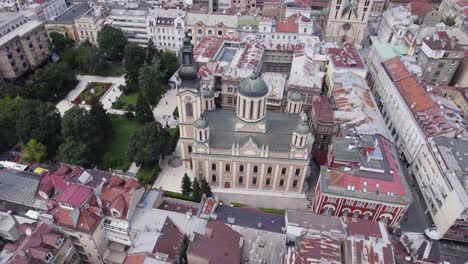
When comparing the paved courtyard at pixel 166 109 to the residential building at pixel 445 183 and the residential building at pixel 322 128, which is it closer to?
the residential building at pixel 322 128

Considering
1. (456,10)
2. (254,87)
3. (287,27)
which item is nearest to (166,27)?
(287,27)

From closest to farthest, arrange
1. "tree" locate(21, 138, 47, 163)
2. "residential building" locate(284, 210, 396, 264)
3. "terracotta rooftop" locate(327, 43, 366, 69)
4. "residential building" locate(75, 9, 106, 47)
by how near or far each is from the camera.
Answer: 1. "residential building" locate(284, 210, 396, 264)
2. "tree" locate(21, 138, 47, 163)
3. "terracotta rooftop" locate(327, 43, 366, 69)
4. "residential building" locate(75, 9, 106, 47)

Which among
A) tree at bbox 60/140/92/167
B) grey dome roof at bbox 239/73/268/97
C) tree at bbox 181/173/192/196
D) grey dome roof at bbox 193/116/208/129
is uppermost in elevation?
grey dome roof at bbox 239/73/268/97

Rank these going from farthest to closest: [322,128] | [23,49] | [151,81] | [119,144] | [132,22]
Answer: [132,22] < [23,49] < [151,81] < [119,144] < [322,128]

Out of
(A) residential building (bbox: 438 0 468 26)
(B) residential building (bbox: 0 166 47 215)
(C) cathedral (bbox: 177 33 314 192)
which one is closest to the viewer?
(B) residential building (bbox: 0 166 47 215)

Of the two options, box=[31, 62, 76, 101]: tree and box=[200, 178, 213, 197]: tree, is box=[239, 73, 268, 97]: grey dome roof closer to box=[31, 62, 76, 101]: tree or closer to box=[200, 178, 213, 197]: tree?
box=[200, 178, 213, 197]: tree

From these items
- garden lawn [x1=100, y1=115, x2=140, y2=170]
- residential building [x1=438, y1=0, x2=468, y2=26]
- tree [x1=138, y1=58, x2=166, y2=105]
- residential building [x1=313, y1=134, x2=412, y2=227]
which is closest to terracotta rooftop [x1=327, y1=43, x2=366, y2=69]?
residential building [x1=313, y1=134, x2=412, y2=227]

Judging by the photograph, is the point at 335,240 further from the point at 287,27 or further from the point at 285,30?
the point at 287,27
